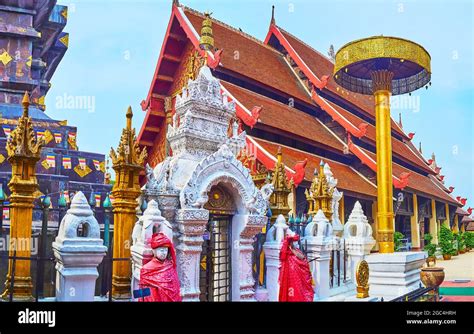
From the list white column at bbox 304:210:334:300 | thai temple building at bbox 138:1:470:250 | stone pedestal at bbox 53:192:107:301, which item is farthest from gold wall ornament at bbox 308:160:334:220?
stone pedestal at bbox 53:192:107:301

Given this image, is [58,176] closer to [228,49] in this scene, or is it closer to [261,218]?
[261,218]

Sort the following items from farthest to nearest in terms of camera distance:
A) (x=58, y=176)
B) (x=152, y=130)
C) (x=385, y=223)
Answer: (x=152, y=130) → (x=385, y=223) → (x=58, y=176)

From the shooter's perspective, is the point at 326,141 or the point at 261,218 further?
the point at 326,141

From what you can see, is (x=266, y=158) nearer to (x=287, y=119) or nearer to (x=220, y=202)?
(x=287, y=119)

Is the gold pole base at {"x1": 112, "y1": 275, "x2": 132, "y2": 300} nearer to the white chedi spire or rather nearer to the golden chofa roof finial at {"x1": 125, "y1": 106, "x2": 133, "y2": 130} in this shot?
the golden chofa roof finial at {"x1": 125, "y1": 106, "x2": 133, "y2": 130}

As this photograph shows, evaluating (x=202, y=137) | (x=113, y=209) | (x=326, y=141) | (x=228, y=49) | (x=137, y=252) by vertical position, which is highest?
(x=228, y=49)

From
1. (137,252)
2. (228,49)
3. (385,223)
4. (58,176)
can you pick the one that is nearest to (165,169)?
(137,252)

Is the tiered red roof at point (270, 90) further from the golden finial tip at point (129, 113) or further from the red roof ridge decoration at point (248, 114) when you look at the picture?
the golden finial tip at point (129, 113)

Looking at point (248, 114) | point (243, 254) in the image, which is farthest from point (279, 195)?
point (248, 114)

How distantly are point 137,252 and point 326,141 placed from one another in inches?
518

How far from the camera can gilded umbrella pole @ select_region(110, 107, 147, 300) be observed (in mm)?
4973

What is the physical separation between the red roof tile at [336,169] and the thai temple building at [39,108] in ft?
19.2
